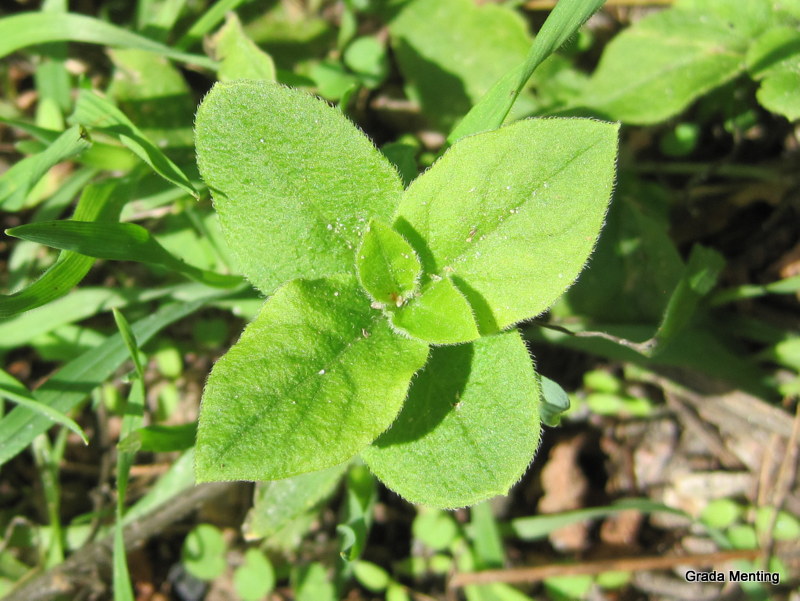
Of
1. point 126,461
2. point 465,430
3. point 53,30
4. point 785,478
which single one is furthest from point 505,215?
point 785,478

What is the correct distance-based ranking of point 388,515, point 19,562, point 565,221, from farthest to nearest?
point 388,515 < point 19,562 < point 565,221

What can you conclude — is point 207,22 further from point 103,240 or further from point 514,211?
point 514,211

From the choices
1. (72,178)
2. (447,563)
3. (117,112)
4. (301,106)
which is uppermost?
(301,106)

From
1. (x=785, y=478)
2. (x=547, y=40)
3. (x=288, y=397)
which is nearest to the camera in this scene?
(x=288, y=397)

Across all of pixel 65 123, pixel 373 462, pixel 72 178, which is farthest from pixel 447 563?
pixel 65 123

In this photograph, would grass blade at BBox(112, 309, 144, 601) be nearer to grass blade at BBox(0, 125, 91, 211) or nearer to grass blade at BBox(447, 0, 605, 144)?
grass blade at BBox(0, 125, 91, 211)

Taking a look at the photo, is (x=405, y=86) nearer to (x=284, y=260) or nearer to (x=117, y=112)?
(x=117, y=112)
